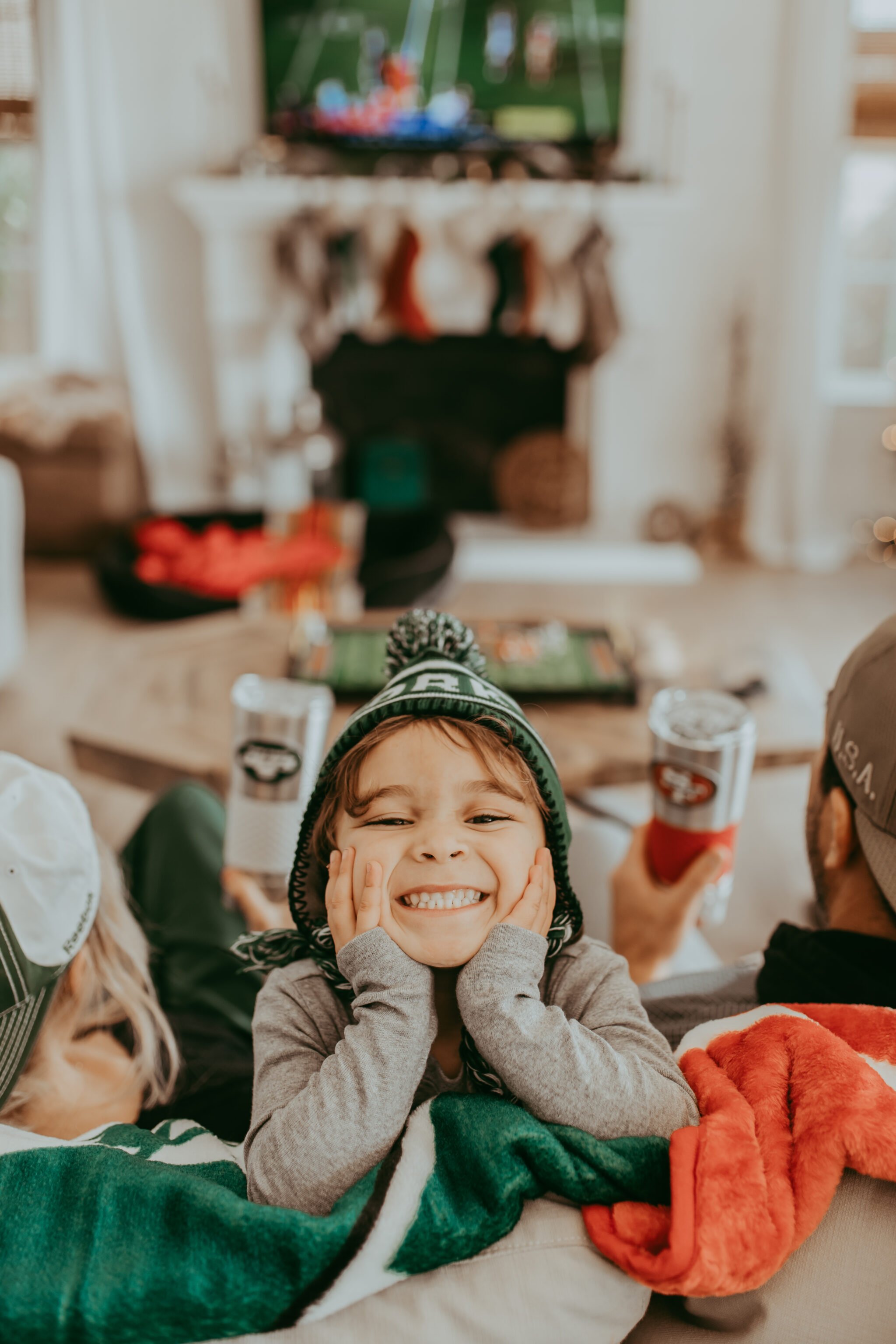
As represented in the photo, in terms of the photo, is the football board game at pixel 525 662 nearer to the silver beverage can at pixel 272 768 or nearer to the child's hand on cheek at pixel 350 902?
the silver beverage can at pixel 272 768

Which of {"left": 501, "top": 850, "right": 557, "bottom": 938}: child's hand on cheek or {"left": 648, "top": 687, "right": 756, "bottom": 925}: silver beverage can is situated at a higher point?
{"left": 501, "top": 850, "right": 557, "bottom": 938}: child's hand on cheek

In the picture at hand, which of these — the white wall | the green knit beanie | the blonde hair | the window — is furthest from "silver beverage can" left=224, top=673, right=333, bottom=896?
the window

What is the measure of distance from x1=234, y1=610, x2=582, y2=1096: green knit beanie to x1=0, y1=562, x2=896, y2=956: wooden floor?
146 centimetres

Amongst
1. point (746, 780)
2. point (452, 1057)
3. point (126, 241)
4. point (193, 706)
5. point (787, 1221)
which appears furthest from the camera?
point (126, 241)

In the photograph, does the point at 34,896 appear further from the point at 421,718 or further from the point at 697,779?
the point at 697,779

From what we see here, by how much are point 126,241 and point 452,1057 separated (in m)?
3.99

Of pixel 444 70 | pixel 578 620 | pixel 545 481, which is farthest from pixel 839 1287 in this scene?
pixel 444 70

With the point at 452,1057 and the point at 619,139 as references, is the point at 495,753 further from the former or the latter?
the point at 619,139

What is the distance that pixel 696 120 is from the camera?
3.74m

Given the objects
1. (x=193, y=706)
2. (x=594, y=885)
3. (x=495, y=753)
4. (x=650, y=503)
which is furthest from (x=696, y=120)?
(x=495, y=753)

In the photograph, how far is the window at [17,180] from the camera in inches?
146

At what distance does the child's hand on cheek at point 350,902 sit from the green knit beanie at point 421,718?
2.2 inches

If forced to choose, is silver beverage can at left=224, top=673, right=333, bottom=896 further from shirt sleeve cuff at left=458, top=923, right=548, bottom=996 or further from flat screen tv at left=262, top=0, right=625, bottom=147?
flat screen tv at left=262, top=0, right=625, bottom=147

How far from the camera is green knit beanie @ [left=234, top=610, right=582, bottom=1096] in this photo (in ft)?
2.38
